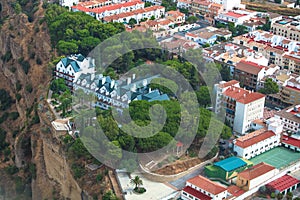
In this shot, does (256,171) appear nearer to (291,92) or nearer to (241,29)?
(291,92)

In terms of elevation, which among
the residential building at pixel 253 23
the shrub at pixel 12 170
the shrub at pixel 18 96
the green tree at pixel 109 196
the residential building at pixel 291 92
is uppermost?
the residential building at pixel 253 23

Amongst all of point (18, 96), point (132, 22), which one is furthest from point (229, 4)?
point (18, 96)

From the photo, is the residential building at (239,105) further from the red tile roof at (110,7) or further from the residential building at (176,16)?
the red tile roof at (110,7)

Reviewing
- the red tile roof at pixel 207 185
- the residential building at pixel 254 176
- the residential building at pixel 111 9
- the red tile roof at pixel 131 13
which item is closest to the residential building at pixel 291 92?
the residential building at pixel 254 176

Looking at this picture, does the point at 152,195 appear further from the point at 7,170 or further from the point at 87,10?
the point at 87,10

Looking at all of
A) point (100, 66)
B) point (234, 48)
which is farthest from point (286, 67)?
point (100, 66)

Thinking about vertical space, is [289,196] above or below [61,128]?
below
